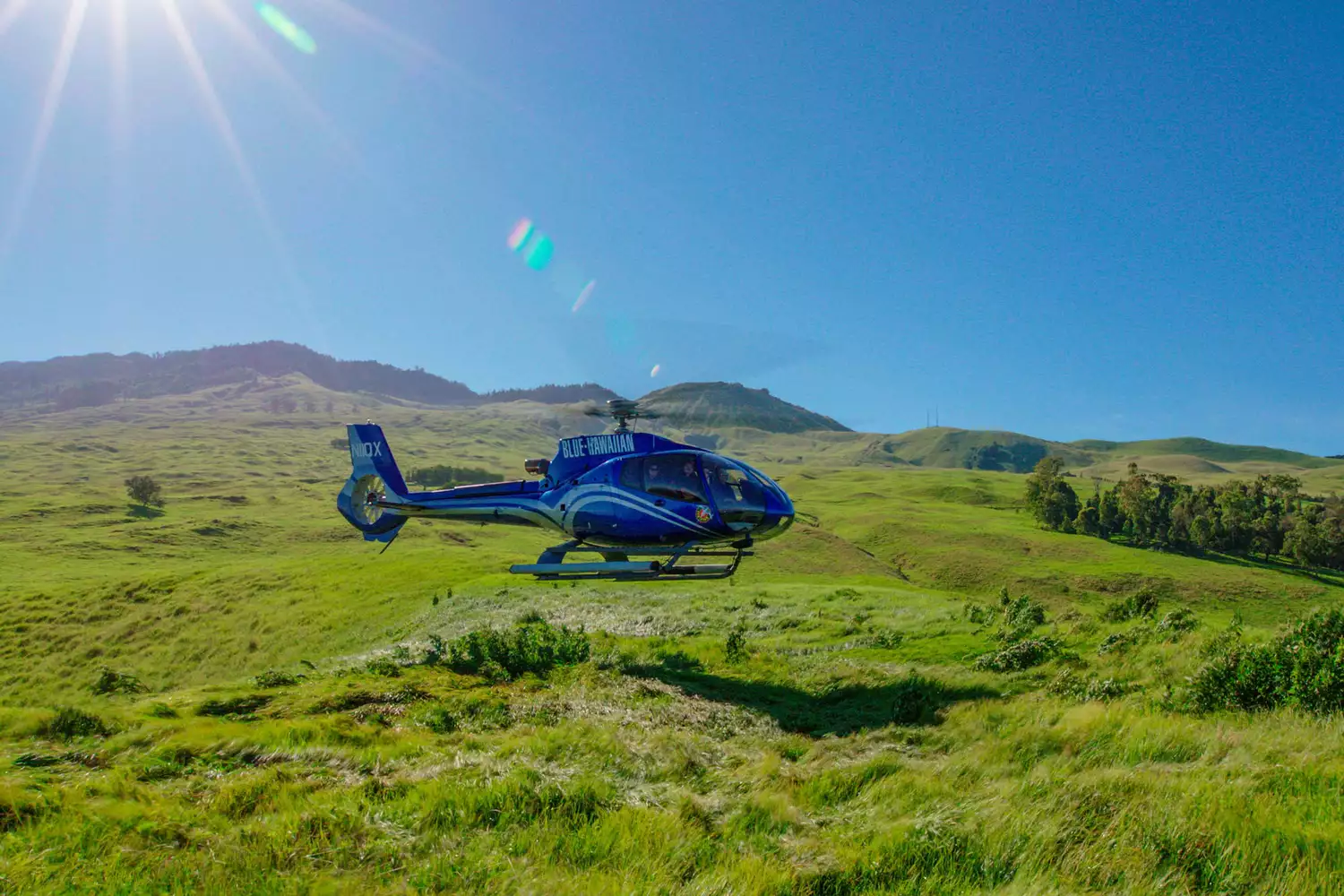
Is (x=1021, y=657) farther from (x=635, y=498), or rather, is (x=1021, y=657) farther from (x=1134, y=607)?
(x=635, y=498)

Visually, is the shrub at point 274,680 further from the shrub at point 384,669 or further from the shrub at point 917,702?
the shrub at point 917,702

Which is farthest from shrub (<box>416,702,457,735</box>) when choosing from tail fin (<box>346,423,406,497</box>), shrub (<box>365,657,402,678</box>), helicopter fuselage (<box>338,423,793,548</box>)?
tail fin (<box>346,423,406,497</box>)

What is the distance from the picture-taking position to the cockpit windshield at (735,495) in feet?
65.1

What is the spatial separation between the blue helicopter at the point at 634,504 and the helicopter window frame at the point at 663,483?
30 millimetres

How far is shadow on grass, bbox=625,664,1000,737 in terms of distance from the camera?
1248 centimetres

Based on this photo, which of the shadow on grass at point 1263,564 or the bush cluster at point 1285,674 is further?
the shadow on grass at point 1263,564

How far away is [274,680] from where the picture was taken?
51.9ft

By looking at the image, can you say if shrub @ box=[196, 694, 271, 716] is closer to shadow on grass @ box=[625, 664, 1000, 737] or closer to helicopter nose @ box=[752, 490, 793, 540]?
shadow on grass @ box=[625, 664, 1000, 737]

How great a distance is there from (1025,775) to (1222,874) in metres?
2.73

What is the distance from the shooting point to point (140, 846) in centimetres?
595

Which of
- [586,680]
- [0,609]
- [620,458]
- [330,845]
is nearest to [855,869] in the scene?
[330,845]

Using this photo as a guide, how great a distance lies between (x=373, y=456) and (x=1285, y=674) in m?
31.4

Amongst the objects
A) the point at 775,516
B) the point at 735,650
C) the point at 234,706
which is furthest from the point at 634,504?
the point at 234,706

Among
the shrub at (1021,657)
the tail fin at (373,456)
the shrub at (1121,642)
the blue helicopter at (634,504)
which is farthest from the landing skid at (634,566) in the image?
the tail fin at (373,456)
